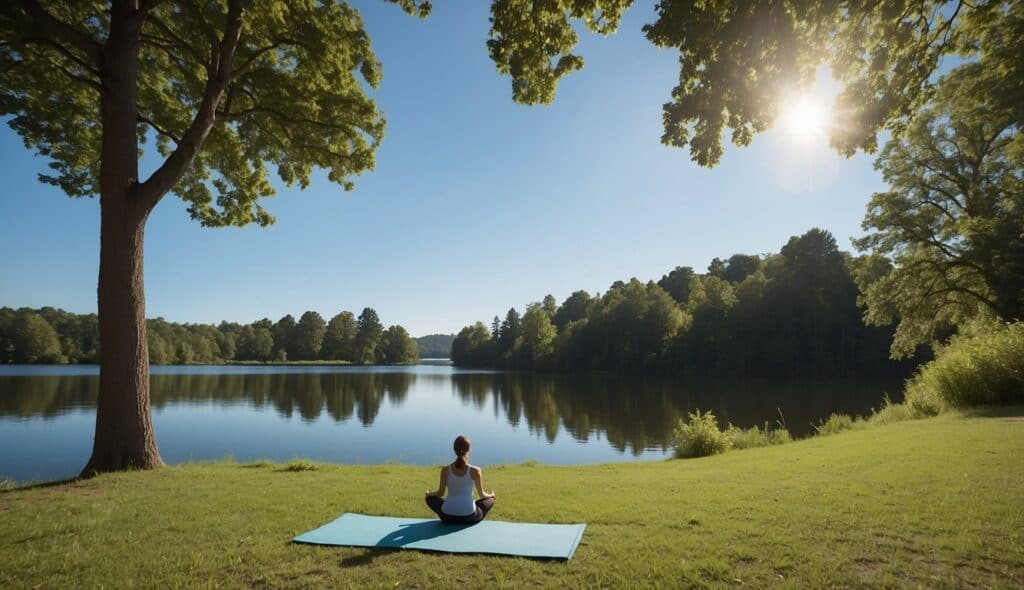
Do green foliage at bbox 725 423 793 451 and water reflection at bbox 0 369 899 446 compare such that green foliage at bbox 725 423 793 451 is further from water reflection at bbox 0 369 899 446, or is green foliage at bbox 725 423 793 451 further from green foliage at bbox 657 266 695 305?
green foliage at bbox 657 266 695 305

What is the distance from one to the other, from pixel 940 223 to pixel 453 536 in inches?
1243

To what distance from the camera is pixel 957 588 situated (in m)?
3.85

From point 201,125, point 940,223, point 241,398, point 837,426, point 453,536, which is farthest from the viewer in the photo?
point 241,398

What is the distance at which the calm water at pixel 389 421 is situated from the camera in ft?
60.1

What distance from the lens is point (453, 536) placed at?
5.32 m

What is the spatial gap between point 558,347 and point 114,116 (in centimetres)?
8334

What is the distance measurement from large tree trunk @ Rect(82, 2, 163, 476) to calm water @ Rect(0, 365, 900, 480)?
26.7 ft

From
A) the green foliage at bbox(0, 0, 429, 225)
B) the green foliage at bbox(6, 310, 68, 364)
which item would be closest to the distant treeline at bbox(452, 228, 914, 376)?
the green foliage at bbox(0, 0, 429, 225)

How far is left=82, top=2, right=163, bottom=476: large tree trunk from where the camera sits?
28.8 ft

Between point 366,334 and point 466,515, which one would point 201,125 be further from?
point 366,334

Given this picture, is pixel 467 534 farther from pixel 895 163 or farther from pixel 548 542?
pixel 895 163

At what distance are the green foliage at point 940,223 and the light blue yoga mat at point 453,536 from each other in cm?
2767

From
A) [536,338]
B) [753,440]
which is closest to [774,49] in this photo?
[753,440]

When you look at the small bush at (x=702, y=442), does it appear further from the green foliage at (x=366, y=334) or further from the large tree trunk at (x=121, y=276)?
the green foliage at (x=366, y=334)
